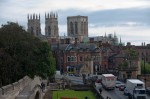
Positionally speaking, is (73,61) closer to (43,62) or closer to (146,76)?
(146,76)

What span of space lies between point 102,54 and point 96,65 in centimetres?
344

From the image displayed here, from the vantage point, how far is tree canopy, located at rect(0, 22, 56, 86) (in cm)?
5275

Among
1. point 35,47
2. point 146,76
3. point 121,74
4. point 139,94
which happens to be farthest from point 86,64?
point 139,94

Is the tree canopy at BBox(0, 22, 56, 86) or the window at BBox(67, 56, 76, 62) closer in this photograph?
the tree canopy at BBox(0, 22, 56, 86)

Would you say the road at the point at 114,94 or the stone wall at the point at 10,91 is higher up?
the stone wall at the point at 10,91

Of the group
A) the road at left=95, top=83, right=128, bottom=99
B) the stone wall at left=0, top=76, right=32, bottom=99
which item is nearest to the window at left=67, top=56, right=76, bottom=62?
the road at left=95, top=83, right=128, bottom=99

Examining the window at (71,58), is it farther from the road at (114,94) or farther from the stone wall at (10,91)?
the stone wall at (10,91)

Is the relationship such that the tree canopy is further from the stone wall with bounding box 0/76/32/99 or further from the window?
the window

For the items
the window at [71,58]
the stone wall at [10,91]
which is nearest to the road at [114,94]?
the stone wall at [10,91]

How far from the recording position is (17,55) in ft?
183

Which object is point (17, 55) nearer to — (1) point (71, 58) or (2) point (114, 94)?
(2) point (114, 94)

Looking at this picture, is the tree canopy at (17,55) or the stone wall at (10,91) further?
the tree canopy at (17,55)

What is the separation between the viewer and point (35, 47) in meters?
61.6

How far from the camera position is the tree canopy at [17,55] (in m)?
52.8
